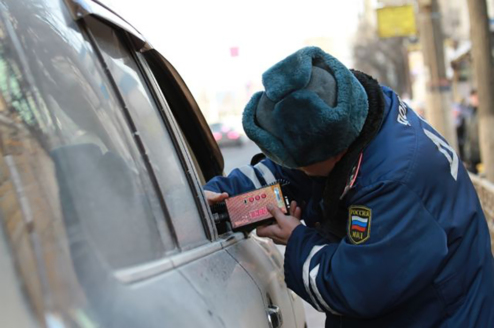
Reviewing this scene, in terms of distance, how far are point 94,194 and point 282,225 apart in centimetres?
96

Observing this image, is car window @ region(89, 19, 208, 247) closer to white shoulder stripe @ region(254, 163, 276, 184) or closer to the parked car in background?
white shoulder stripe @ region(254, 163, 276, 184)

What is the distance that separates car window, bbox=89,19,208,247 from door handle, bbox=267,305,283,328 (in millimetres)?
297

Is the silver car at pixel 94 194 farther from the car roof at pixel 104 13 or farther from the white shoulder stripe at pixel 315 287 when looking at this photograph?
the white shoulder stripe at pixel 315 287

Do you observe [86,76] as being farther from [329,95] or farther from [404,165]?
[404,165]

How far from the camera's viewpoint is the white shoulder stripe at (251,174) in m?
2.48

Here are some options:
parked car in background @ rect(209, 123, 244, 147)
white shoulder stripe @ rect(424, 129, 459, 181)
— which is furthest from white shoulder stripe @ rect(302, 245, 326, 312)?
parked car in background @ rect(209, 123, 244, 147)

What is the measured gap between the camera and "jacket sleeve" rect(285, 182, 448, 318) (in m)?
1.71

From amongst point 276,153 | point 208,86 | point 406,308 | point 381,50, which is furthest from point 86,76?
point 208,86

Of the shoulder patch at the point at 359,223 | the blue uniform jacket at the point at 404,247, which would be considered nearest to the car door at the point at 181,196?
the blue uniform jacket at the point at 404,247

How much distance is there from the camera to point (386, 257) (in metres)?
1.70

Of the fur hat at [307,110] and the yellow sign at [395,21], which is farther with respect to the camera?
the yellow sign at [395,21]

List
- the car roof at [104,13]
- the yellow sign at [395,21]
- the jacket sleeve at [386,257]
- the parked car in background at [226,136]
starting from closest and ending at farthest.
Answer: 1. the car roof at [104,13]
2. the jacket sleeve at [386,257]
3. the yellow sign at [395,21]
4. the parked car in background at [226,136]

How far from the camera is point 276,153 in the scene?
6.17 ft

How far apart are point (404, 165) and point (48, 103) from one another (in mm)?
1000
